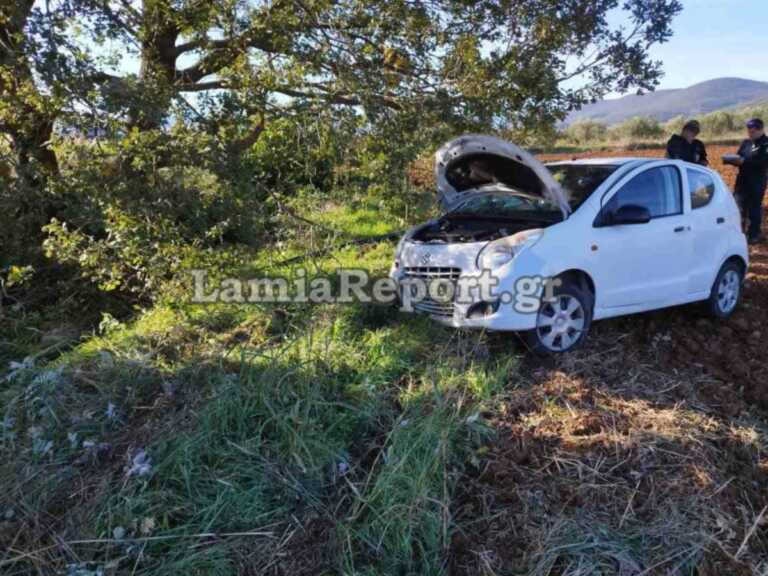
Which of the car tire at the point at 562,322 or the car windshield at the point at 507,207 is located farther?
the car windshield at the point at 507,207

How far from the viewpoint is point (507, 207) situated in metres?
5.46

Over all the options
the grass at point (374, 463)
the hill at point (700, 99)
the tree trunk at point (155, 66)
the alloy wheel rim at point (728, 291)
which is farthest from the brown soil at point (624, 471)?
the hill at point (700, 99)

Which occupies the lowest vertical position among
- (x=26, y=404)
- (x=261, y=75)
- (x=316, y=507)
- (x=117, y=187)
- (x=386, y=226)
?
(x=316, y=507)

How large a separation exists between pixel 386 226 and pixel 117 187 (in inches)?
203

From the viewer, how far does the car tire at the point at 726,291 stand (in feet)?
19.1

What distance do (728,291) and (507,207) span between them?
8.07ft

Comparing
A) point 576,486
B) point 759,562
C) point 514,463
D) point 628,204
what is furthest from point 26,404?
point 628,204

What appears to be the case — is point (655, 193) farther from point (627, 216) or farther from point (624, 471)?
point (624, 471)

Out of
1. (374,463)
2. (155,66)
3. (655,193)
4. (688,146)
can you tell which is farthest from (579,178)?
(155,66)

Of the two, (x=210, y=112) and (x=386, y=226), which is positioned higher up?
(x=210, y=112)

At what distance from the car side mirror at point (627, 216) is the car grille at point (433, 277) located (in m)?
1.33

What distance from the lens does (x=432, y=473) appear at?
3307 millimetres

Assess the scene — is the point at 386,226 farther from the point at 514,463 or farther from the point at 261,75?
the point at 514,463

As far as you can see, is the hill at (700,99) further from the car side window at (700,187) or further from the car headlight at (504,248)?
the car headlight at (504,248)
